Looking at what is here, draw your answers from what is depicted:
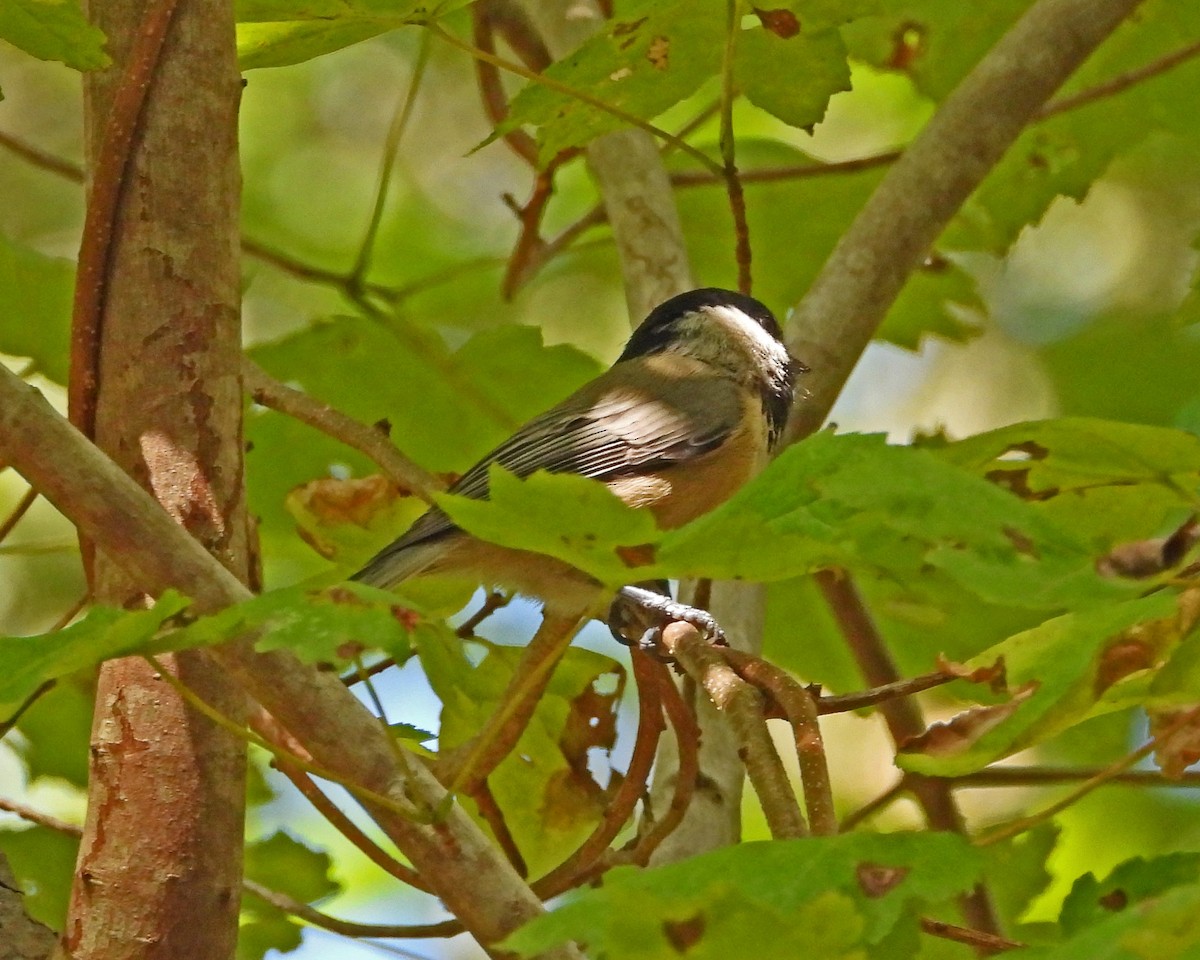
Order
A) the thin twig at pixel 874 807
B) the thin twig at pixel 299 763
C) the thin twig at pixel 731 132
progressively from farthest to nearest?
the thin twig at pixel 874 807 → the thin twig at pixel 731 132 → the thin twig at pixel 299 763

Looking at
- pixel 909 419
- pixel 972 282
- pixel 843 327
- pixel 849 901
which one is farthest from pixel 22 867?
pixel 909 419

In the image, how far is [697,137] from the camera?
11.7ft

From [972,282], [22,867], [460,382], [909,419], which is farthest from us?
[909,419]

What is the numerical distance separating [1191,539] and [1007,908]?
1538mm

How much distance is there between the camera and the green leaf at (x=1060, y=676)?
963 millimetres

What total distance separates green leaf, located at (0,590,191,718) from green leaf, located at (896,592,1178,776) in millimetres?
578

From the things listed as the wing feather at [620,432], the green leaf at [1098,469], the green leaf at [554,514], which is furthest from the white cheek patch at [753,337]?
the green leaf at [554,514]

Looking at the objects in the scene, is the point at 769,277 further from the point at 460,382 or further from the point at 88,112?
the point at 88,112

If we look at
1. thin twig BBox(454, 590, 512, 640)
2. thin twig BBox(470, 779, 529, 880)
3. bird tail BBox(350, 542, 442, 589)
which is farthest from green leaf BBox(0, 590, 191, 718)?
bird tail BBox(350, 542, 442, 589)

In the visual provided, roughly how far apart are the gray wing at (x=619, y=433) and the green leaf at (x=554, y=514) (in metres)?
1.61

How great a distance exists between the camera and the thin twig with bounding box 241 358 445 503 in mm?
2078

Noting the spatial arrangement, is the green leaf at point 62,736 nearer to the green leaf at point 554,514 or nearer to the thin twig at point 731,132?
the thin twig at point 731,132

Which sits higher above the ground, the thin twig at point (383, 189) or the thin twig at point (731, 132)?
the thin twig at point (383, 189)

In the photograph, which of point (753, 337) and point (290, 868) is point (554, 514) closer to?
point (290, 868)
